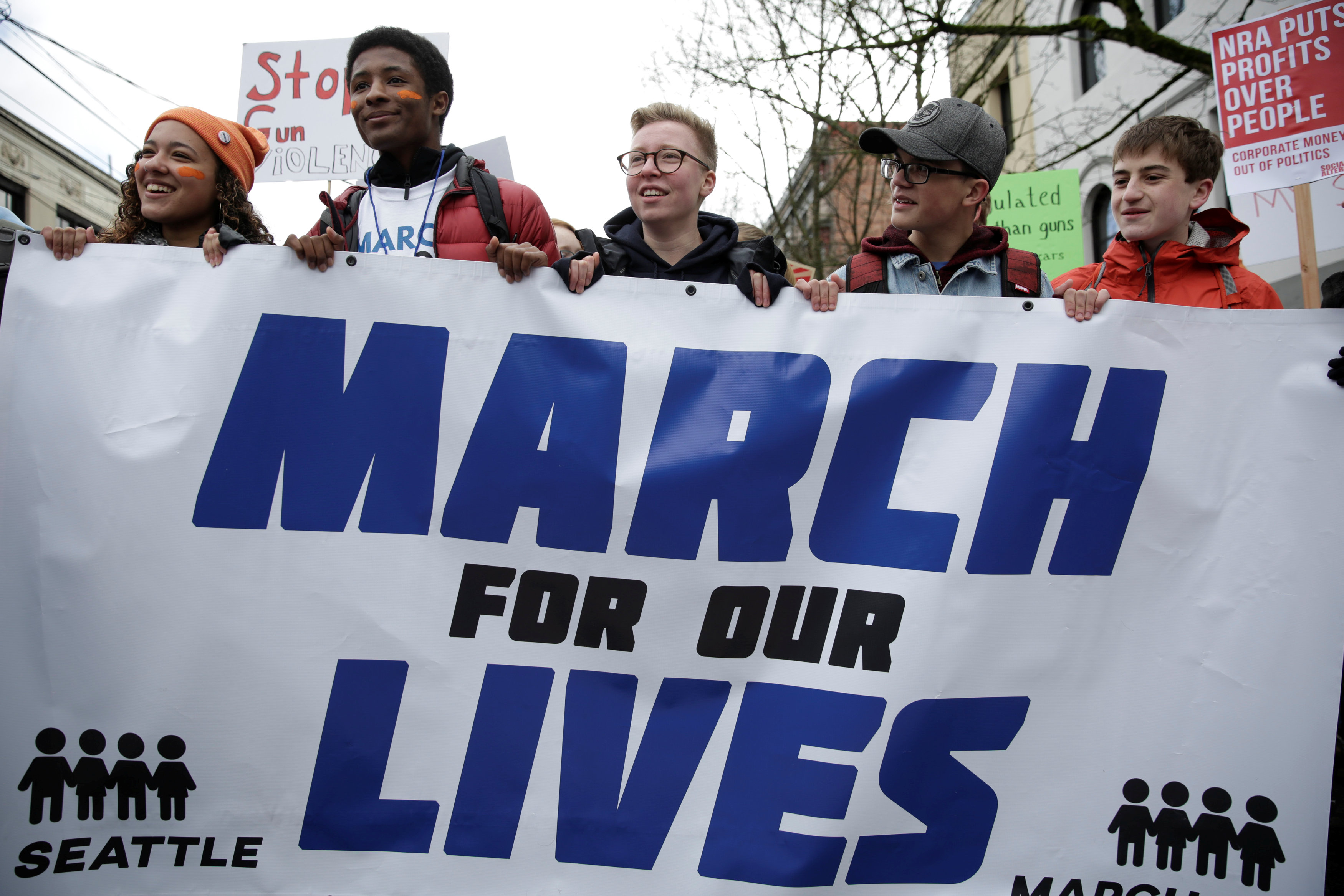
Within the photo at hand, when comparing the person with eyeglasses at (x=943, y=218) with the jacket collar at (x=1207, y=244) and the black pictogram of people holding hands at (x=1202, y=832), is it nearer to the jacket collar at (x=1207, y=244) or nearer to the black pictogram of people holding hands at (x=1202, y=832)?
the jacket collar at (x=1207, y=244)

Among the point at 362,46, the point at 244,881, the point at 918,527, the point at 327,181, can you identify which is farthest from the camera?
the point at 327,181

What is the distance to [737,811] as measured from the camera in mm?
1927

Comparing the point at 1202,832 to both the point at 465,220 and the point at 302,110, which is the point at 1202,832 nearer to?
the point at 465,220

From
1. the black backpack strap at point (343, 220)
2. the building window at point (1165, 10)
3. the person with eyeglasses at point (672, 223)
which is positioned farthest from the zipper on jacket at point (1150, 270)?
the building window at point (1165, 10)

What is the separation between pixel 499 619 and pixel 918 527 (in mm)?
1005

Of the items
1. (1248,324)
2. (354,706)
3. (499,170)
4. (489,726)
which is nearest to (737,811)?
(489,726)

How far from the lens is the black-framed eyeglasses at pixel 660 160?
2393mm

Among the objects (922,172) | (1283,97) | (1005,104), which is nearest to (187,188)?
(922,172)

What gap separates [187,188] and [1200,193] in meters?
2.80

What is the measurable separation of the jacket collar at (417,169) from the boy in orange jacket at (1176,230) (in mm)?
1751

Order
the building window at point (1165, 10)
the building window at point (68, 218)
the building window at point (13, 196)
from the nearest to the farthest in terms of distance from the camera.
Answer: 1. the building window at point (1165, 10)
2. the building window at point (13, 196)
3. the building window at point (68, 218)

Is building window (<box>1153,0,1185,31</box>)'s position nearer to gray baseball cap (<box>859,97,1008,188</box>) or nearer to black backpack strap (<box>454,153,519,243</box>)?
gray baseball cap (<box>859,97,1008,188</box>)

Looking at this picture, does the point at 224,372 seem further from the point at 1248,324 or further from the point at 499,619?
the point at 1248,324

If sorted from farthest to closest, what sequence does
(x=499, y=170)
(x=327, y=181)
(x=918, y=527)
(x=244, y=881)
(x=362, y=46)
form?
(x=327, y=181) < (x=499, y=170) < (x=362, y=46) < (x=918, y=527) < (x=244, y=881)
